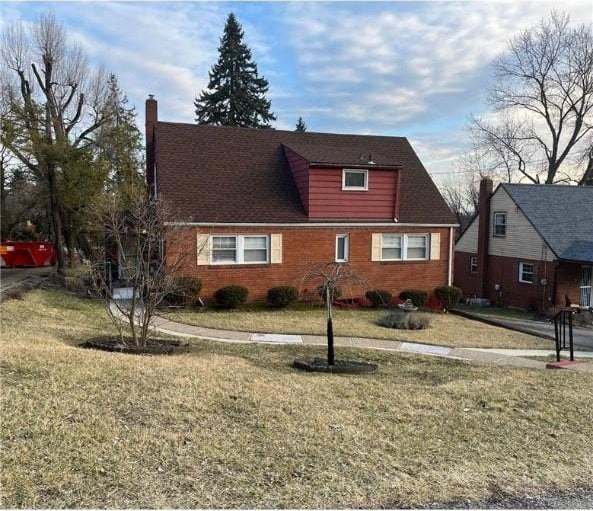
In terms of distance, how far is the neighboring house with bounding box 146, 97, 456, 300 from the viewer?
704 inches

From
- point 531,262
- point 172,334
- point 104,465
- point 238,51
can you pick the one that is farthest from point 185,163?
point 238,51

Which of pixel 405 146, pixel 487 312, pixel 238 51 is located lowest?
pixel 487 312

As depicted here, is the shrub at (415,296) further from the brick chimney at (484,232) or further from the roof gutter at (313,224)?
the brick chimney at (484,232)

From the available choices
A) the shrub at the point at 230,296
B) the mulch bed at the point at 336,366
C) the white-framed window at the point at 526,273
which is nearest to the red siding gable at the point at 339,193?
the shrub at the point at 230,296

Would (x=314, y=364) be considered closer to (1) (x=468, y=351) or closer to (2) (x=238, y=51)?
(1) (x=468, y=351)

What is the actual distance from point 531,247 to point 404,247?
33.8 feet

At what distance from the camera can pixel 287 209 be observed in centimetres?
1902

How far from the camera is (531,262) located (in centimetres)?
2702

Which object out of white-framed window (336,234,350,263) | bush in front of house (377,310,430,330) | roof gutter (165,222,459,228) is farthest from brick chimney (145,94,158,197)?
bush in front of house (377,310,430,330)

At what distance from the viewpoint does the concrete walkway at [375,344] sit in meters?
12.0

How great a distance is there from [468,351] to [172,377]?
8.34 m

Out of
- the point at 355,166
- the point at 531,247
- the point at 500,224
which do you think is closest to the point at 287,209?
the point at 355,166

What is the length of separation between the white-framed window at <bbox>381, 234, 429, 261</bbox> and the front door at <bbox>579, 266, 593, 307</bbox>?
1084 centimetres

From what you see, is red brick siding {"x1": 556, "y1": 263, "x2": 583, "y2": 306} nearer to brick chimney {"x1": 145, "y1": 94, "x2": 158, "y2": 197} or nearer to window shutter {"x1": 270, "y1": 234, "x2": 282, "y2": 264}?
window shutter {"x1": 270, "y1": 234, "x2": 282, "y2": 264}
